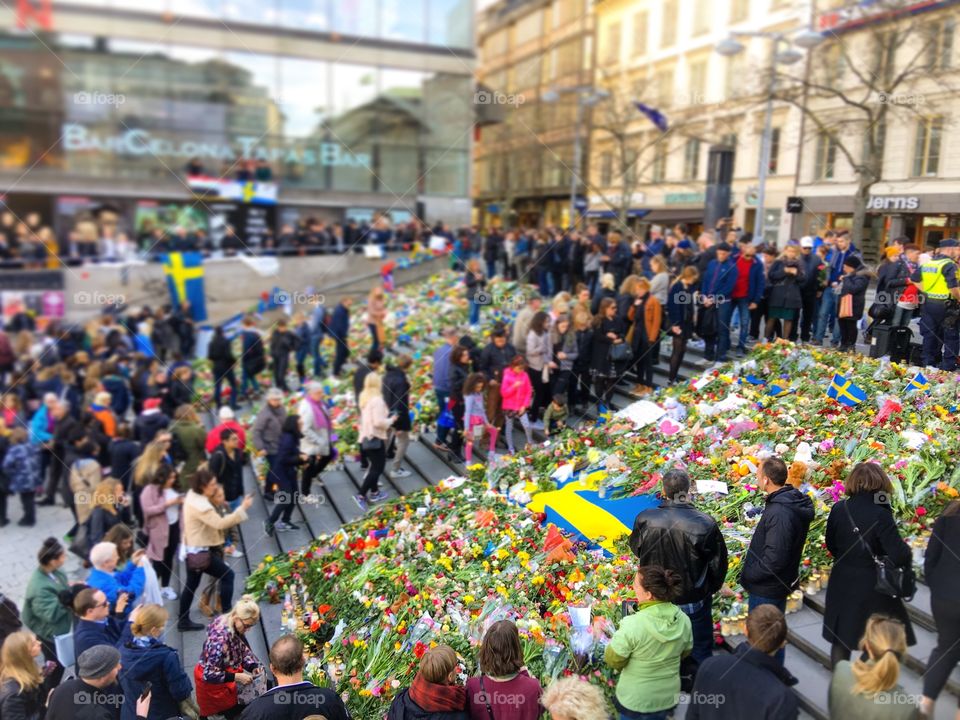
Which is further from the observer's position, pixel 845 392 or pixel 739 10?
pixel 739 10

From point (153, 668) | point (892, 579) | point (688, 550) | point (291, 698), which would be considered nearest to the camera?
point (291, 698)

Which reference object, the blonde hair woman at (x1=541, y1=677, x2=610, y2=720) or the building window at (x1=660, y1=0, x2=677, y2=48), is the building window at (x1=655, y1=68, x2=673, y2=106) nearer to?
the building window at (x1=660, y1=0, x2=677, y2=48)

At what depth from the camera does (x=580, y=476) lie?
7914 millimetres

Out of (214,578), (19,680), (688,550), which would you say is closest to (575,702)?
(688,550)

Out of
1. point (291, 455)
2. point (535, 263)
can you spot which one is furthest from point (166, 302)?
point (291, 455)

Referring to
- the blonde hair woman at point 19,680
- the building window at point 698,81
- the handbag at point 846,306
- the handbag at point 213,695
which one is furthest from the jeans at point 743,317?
the building window at point 698,81

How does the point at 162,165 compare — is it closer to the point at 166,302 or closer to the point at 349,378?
the point at 166,302

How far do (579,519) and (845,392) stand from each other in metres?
3.75

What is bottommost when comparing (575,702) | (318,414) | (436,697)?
(436,697)

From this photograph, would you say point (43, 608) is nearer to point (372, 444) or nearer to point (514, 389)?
point (372, 444)

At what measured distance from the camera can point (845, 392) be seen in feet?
26.6

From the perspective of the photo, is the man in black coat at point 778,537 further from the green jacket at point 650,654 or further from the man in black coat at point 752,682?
the man in black coat at point 752,682

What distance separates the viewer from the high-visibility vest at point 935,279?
8.27 m

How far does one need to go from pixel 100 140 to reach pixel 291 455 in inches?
977
